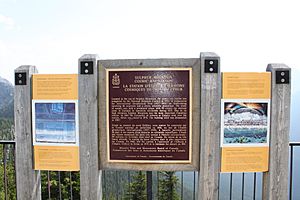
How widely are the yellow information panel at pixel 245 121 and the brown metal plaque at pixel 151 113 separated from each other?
0.48 m

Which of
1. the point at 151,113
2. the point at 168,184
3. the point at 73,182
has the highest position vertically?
the point at 151,113

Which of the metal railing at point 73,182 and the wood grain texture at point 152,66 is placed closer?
the wood grain texture at point 152,66

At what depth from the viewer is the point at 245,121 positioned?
137 inches

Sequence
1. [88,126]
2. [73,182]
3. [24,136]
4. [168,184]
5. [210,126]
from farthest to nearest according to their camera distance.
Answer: [168,184], [73,182], [24,136], [88,126], [210,126]

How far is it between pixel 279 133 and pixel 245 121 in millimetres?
451

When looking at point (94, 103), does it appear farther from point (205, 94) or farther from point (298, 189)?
point (298, 189)

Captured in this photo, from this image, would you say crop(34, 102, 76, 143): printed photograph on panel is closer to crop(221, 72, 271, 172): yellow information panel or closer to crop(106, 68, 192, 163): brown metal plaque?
crop(106, 68, 192, 163): brown metal plaque

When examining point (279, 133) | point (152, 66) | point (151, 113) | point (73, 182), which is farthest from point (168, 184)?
point (152, 66)

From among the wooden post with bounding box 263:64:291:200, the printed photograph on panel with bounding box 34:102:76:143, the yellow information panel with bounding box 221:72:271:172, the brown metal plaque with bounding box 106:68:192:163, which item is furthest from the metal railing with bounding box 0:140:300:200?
the printed photograph on panel with bounding box 34:102:76:143

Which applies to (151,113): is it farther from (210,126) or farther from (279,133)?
(279,133)

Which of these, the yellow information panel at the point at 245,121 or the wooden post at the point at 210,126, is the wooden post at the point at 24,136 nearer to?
the wooden post at the point at 210,126

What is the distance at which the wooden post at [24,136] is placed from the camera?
3588mm

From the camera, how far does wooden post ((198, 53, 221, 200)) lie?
3348 mm

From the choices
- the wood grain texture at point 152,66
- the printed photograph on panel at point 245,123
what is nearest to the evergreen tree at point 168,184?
the wood grain texture at point 152,66
